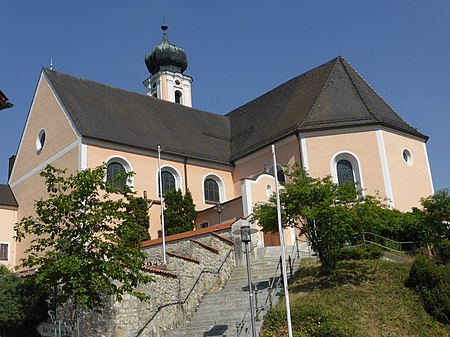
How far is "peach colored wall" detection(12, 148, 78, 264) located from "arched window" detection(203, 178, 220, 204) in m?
7.62

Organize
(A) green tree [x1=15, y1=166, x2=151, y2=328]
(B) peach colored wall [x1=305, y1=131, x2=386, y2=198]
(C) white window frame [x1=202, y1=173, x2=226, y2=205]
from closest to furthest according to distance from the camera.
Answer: (A) green tree [x1=15, y1=166, x2=151, y2=328] < (B) peach colored wall [x1=305, y1=131, x2=386, y2=198] < (C) white window frame [x1=202, y1=173, x2=226, y2=205]

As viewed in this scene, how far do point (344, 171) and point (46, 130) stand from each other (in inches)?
611

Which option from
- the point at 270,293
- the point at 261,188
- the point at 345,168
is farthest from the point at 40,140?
the point at 270,293

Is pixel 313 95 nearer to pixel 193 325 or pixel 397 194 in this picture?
pixel 397 194

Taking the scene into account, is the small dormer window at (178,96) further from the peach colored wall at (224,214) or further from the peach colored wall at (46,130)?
the peach colored wall at (224,214)

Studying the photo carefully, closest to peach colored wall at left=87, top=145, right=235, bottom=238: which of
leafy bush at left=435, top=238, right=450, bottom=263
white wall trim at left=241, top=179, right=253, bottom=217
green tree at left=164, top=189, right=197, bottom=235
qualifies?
green tree at left=164, top=189, right=197, bottom=235

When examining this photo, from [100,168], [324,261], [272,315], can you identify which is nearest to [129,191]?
[100,168]

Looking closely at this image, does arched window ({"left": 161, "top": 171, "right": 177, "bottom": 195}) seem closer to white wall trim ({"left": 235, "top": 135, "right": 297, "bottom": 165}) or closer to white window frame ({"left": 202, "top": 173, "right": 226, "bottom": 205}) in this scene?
white window frame ({"left": 202, "top": 173, "right": 226, "bottom": 205})

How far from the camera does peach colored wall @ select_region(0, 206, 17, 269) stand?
30.9 meters

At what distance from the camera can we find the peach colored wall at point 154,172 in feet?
95.6

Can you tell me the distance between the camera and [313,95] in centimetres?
3156

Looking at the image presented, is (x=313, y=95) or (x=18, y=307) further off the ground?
(x=313, y=95)

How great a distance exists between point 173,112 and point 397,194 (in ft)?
48.7

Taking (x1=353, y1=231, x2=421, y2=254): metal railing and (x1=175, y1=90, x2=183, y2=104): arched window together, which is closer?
(x1=353, y1=231, x2=421, y2=254): metal railing
